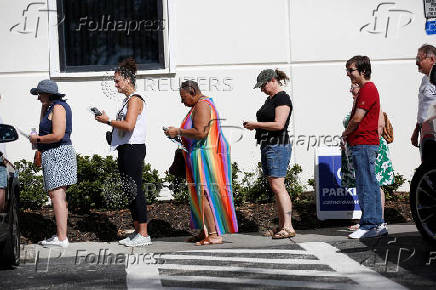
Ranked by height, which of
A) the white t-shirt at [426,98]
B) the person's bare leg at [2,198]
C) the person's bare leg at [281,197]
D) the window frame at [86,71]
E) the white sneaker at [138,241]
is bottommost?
the white sneaker at [138,241]

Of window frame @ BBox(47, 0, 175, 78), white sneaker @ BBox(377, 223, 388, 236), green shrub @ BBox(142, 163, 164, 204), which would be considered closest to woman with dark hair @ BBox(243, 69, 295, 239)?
white sneaker @ BBox(377, 223, 388, 236)

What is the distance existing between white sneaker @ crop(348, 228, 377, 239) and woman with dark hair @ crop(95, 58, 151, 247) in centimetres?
220

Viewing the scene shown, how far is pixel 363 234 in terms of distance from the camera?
8.50 meters

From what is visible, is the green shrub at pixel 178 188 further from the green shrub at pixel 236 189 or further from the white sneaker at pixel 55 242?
the white sneaker at pixel 55 242

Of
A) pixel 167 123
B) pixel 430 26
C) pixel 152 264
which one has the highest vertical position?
pixel 430 26

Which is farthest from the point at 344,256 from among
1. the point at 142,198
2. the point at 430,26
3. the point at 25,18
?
the point at 25,18

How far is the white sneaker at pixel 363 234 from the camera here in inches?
334

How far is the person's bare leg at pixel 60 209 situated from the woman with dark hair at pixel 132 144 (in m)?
0.64

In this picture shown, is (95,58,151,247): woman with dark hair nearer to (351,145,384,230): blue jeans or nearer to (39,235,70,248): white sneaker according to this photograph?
(39,235,70,248): white sneaker

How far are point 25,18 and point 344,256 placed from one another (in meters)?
6.56

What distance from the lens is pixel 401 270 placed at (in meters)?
6.75

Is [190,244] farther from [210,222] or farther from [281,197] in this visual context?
[281,197]

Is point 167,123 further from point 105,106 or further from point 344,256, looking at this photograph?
point 344,256

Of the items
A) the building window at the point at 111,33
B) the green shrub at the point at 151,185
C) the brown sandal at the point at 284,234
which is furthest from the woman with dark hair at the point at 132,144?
the building window at the point at 111,33
